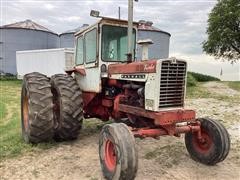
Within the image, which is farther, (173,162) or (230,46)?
(230,46)

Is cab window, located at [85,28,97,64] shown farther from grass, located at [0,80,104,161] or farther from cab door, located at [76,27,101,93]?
grass, located at [0,80,104,161]

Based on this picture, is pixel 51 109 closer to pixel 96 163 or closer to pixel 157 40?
pixel 96 163

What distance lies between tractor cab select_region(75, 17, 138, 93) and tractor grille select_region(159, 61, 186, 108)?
62.2 inches

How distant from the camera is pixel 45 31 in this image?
121ft

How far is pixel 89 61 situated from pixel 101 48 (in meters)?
0.56

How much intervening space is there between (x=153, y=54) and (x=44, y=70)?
10.2 meters

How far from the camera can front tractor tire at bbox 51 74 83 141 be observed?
7043 mm

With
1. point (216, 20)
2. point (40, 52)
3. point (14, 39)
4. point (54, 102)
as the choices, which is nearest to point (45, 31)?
point (14, 39)

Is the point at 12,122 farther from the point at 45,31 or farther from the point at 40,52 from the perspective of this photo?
the point at 45,31

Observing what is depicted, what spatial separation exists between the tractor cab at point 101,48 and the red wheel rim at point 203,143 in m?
2.15

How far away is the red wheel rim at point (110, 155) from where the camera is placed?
5.50 m

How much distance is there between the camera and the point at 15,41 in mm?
36094

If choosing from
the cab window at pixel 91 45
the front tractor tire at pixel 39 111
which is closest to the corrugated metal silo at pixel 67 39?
the cab window at pixel 91 45

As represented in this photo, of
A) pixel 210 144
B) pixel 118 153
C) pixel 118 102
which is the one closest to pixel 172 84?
pixel 118 102
